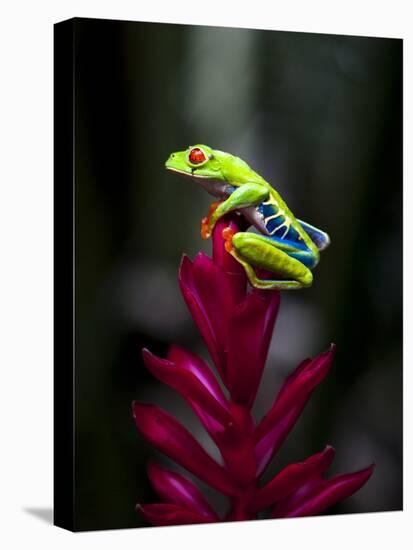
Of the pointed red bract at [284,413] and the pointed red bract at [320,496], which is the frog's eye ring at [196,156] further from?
the pointed red bract at [320,496]

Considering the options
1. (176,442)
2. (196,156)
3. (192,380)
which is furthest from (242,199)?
(176,442)

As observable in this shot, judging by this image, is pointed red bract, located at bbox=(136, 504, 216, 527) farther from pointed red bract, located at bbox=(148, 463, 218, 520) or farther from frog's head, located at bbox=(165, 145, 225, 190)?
frog's head, located at bbox=(165, 145, 225, 190)

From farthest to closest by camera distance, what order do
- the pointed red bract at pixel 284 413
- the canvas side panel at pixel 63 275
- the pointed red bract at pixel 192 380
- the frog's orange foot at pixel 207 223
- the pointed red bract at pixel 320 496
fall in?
the pointed red bract at pixel 320 496, the pointed red bract at pixel 284 413, the frog's orange foot at pixel 207 223, the pointed red bract at pixel 192 380, the canvas side panel at pixel 63 275

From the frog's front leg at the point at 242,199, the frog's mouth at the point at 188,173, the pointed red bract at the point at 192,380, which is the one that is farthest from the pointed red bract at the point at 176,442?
the frog's mouth at the point at 188,173

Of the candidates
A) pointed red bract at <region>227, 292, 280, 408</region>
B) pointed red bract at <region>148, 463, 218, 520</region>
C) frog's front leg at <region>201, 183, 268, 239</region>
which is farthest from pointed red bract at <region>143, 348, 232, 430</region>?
frog's front leg at <region>201, 183, 268, 239</region>

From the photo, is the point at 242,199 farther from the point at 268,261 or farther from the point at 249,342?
the point at 249,342

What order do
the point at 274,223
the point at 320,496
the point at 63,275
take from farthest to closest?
1. the point at 320,496
2. the point at 274,223
3. the point at 63,275

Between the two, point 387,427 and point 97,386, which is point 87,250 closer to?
point 97,386
